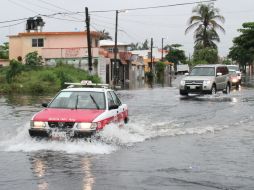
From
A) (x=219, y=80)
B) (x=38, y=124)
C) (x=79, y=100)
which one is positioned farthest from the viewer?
(x=219, y=80)

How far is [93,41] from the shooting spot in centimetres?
6181

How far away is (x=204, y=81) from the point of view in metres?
32.4

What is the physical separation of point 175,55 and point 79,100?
436 feet

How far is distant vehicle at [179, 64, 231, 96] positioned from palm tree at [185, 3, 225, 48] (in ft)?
153

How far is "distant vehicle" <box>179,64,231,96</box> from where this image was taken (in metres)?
32.5

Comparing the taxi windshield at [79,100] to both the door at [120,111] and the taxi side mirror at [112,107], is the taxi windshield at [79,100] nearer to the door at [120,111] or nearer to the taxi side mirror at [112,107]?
the taxi side mirror at [112,107]

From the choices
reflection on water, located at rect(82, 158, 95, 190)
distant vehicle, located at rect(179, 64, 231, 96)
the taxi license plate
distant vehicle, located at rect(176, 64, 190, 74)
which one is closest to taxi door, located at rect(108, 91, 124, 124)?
the taxi license plate

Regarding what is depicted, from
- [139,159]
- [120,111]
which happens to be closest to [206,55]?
[120,111]

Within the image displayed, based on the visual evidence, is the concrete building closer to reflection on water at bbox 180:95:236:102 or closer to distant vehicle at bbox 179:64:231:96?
distant vehicle at bbox 179:64:231:96

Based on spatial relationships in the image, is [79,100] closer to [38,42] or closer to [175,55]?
[38,42]

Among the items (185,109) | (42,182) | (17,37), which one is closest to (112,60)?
(17,37)

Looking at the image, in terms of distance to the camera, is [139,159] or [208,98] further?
[208,98]

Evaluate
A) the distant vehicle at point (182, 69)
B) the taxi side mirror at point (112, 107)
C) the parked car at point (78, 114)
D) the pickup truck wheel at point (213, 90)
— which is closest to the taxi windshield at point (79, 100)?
the parked car at point (78, 114)

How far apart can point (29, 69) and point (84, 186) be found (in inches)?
1572
